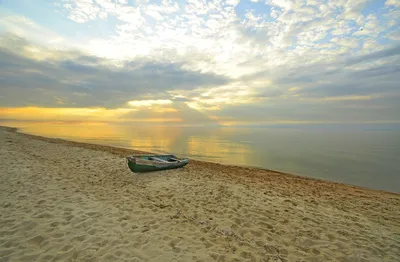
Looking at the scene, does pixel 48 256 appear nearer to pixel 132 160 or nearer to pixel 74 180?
pixel 74 180

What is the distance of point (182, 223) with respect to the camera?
6605 millimetres

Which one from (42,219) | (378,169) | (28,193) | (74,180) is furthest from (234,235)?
(378,169)

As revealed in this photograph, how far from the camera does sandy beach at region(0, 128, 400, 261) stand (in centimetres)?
502

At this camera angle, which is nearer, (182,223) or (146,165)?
(182,223)

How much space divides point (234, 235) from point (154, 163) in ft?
30.2

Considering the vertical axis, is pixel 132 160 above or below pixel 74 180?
above

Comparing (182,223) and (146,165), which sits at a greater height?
(146,165)

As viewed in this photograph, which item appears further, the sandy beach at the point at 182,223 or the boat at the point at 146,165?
the boat at the point at 146,165

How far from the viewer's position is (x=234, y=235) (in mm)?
5930

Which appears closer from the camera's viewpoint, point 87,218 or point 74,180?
point 87,218

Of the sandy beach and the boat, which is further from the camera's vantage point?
the boat

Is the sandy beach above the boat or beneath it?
beneath

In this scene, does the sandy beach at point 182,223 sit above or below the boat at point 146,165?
below

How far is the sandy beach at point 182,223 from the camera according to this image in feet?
16.5
